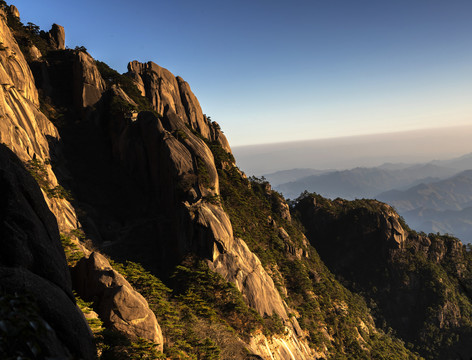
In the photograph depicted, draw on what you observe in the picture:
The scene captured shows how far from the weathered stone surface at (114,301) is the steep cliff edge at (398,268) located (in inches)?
3008

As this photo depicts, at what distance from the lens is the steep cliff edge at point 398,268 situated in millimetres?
66562

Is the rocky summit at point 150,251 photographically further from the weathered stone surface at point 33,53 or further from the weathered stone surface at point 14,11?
the weathered stone surface at point 14,11

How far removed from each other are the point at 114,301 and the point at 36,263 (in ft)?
24.6

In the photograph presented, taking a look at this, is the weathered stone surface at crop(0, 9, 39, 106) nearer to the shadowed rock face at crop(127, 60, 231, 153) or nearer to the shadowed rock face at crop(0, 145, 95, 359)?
the shadowed rock face at crop(127, 60, 231, 153)

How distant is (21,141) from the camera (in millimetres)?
28078

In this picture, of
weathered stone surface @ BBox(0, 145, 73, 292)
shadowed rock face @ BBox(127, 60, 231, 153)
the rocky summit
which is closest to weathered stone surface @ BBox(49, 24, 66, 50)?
the rocky summit

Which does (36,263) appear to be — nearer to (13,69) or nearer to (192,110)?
(13,69)

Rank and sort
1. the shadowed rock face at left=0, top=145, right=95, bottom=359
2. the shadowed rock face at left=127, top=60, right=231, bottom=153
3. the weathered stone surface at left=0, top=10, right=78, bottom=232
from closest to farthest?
the shadowed rock face at left=0, top=145, right=95, bottom=359, the weathered stone surface at left=0, top=10, right=78, bottom=232, the shadowed rock face at left=127, top=60, right=231, bottom=153

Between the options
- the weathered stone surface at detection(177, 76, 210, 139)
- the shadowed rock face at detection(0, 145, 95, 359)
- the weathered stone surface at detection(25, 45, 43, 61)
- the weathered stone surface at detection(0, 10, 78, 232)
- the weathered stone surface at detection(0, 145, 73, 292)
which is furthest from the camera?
the weathered stone surface at detection(177, 76, 210, 139)

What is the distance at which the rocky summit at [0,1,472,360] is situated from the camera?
9430mm

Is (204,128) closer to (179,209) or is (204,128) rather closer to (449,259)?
(179,209)

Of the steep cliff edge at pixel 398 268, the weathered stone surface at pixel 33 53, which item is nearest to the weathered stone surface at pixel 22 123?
the weathered stone surface at pixel 33 53

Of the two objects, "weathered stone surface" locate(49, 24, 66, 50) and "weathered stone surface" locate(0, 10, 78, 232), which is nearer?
"weathered stone surface" locate(0, 10, 78, 232)

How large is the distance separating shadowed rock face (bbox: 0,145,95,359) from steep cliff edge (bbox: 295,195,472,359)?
273 feet
